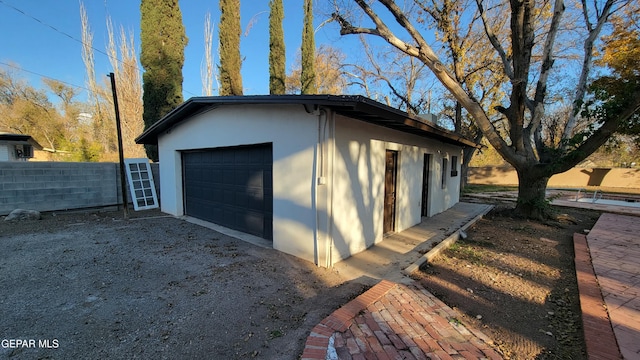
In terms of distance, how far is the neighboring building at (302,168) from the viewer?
444cm

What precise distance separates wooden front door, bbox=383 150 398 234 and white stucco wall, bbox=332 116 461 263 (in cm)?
11

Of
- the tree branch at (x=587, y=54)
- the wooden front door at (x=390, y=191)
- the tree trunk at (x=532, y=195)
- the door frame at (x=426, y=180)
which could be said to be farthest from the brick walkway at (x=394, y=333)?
the tree branch at (x=587, y=54)

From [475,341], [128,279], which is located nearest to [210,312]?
[128,279]

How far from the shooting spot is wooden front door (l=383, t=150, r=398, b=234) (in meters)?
6.24

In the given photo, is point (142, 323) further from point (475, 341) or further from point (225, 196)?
point (225, 196)

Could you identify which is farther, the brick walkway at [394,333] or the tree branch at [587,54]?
the tree branch at [587,54]

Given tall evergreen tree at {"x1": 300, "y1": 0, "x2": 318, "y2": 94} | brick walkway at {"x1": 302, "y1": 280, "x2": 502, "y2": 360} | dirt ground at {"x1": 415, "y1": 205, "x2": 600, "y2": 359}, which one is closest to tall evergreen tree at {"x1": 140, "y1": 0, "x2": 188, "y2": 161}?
A: tall evergreen tree at {"x1": 300, "y1": 0, "x2": 318, "y2": 94}

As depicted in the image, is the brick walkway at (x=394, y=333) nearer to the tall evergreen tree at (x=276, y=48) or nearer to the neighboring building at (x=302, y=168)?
the neighboring building at (x=302, y=168)

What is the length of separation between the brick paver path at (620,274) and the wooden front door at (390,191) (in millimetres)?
3678

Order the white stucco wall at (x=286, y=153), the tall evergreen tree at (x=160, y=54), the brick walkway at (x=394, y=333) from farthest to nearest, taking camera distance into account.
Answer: the tall evergreen tree at (x=160, y=54)
the white stucco wall at (x=286, y=153)
the brick walkway at (x=394, y=333)

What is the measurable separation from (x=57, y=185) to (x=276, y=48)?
1233 centimetres

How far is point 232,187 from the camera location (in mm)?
6598

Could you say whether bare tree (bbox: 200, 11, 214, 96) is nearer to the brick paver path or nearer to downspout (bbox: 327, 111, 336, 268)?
downspout (bbox: 327, 111, 336, 268)

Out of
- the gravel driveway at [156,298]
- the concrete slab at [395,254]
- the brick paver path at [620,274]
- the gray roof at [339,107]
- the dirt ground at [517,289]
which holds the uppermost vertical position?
the gray roof at [339,107]
